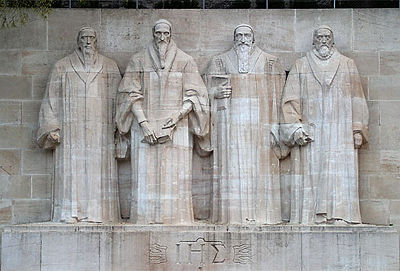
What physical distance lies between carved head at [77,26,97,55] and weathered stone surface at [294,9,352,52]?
4.06m

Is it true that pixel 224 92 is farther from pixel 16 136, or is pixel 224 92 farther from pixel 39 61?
pixel 16 136

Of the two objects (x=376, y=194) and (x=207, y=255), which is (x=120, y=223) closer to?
(x=207, y=255)

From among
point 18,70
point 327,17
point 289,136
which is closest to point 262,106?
point 289,136

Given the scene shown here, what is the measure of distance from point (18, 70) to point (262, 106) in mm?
4946

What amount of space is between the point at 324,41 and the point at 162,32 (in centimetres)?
318

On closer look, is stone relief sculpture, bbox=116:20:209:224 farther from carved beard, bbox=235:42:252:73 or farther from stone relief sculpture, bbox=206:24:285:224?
carved beard, bbox=235:42:252:73

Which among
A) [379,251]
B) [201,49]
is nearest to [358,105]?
[379,251]

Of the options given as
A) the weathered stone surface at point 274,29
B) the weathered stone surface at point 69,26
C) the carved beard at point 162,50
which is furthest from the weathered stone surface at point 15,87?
the weathered stone surface at point 274,29

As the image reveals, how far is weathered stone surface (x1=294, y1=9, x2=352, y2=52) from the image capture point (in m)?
26.0

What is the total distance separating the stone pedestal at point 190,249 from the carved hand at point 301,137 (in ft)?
5.91

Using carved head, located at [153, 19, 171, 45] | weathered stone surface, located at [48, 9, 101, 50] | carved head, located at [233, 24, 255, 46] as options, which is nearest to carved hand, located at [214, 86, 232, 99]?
carved head, located at [233, 24, 255, 46]

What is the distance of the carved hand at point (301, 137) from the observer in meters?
25.1

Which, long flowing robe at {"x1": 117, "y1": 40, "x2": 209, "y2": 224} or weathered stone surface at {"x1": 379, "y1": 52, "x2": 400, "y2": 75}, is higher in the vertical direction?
weathered stone surface at {"x1": 379, "y1": 52, "x2": 400, "y2": 75}

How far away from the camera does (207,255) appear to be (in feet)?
80.0
